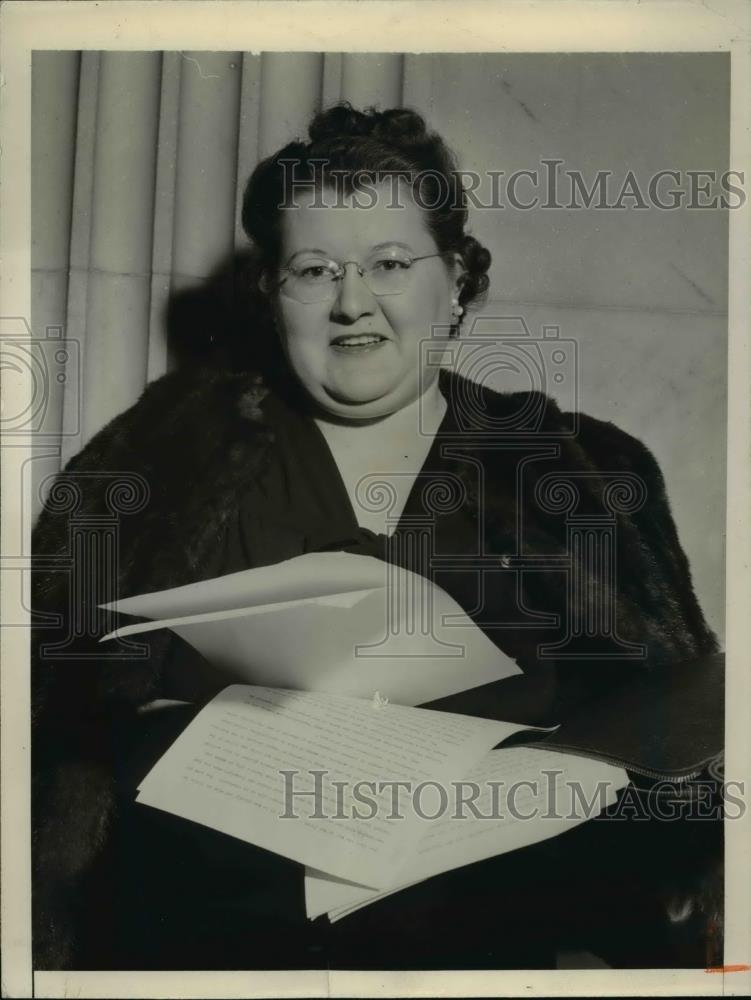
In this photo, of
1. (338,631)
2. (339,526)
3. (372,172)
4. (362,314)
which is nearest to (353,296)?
(362,314)

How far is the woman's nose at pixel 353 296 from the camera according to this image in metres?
0.98

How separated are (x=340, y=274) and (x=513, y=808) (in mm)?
574

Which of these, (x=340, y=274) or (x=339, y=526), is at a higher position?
(x=340, y=274)

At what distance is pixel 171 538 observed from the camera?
3.27 ft

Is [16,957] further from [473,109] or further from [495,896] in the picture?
[473,109]

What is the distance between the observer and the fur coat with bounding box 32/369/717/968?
39.3 inches

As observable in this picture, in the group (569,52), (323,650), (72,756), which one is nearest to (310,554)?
(323,650)

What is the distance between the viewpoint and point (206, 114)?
1.01 metres

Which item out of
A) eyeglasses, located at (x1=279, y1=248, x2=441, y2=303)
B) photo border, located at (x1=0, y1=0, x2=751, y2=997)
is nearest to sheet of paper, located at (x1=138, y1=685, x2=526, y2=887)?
photo border, located at (x1=0, y1=0, x2=751, y2=997)

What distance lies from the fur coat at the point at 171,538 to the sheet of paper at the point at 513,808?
11 cm

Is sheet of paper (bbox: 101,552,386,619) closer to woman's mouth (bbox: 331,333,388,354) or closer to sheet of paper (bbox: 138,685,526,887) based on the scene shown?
sheet of paper (bbox: 138,685,526,887)

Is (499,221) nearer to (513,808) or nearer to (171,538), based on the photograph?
(171,538)

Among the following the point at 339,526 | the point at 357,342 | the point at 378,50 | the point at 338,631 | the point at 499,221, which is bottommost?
the point at 338,631

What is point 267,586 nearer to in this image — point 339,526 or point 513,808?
point 339,526
